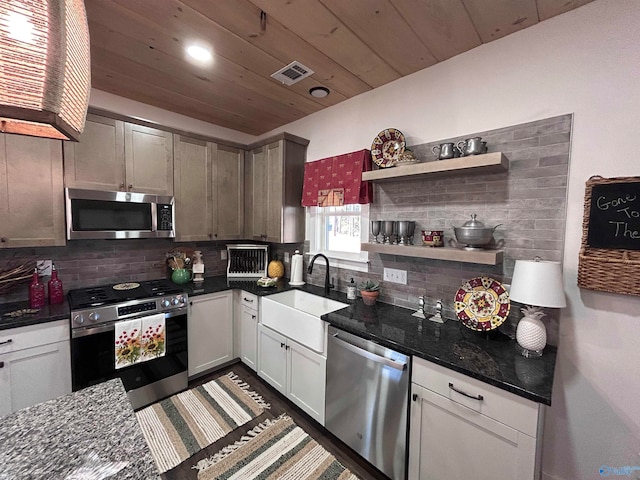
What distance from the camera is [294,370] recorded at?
7.06 ft

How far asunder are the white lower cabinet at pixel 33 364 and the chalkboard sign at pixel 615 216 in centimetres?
324

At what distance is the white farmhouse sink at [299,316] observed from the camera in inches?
76.3

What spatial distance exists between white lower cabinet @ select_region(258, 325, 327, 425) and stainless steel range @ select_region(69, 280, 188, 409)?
71 centimetres

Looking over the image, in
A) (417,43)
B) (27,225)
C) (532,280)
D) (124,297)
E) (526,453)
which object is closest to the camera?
(526,453)

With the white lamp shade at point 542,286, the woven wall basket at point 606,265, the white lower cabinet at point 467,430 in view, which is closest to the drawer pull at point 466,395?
the white lower cabinet at point 467,430

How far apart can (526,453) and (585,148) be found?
4.87 ft

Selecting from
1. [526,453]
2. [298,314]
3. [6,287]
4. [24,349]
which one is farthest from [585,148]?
[6,287]

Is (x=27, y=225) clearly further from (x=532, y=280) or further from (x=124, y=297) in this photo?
(x=532, y=280)

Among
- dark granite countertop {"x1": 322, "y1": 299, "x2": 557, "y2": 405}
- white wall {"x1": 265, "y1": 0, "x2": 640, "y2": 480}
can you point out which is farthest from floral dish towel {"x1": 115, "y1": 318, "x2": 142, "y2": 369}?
white wall {"x1": 265, "y1": 0, "x2": 640, "y2": 480}

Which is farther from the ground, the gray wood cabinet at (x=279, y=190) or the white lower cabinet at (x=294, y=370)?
the gray wood cabinet at (x=279, y=190)

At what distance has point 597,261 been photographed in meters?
1.34

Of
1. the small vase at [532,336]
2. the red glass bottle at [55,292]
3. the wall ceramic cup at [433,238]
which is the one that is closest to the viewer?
the small vase at [532,336]

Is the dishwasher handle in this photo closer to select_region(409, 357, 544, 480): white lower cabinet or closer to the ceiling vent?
select_region(409, 357, 544, 480): white lower cabinet

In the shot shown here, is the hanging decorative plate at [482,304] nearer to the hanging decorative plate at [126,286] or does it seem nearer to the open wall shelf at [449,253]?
the open wall shelf at [449,253]
